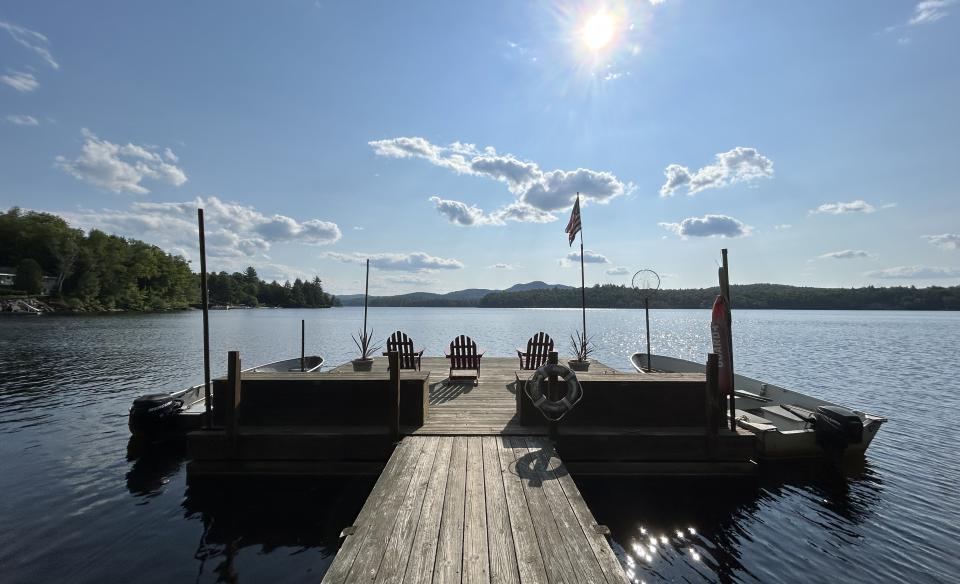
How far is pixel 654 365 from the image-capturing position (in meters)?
14.5

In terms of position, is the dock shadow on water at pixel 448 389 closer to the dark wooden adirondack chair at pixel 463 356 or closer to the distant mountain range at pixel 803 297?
the dark wooden adirondack chair at pixel 463 356

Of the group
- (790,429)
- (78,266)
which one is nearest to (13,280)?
(78,266)

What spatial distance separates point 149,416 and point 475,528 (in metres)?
7.51

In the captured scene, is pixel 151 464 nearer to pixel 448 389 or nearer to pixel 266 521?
pixel 266 521

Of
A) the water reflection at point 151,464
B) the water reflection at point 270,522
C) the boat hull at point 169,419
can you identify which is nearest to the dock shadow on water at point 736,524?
the water reflection at point 270,522

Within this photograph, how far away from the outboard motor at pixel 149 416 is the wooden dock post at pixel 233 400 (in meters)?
3.17

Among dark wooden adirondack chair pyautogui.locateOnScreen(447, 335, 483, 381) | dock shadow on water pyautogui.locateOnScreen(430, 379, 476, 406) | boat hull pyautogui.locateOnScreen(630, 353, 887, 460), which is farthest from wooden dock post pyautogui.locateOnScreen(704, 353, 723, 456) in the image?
dark wooden adirondack chair pyautogui.locateOnScreen(447, 335, 483, 381)


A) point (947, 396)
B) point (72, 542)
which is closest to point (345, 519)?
Answer: point (72, 542)

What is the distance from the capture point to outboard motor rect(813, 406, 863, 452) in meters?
6.86

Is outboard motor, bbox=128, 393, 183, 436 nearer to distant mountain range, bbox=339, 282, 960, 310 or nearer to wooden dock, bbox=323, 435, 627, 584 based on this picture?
wooden dock, bbox=323, 435, 627, 584

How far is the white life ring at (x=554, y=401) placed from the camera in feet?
19.0

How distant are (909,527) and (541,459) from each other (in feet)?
17.0

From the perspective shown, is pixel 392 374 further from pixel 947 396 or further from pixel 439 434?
pixel 947 396

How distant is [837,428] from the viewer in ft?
22.9
